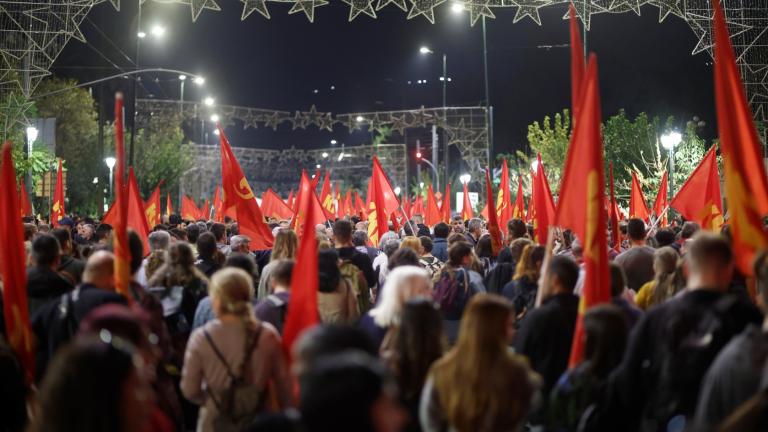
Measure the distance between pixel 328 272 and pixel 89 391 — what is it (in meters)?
4.92

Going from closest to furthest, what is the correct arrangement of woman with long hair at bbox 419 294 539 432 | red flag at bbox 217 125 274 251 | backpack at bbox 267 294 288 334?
woman with long hair at bbox 419 294 539 432 → backpack at bbox 267 294 288 334 → red flag at bbox 217 125 274 251

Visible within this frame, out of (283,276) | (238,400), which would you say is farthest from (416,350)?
(283,276)

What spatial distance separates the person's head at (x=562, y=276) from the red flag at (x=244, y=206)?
259 inches

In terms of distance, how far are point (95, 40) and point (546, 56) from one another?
27826 millimetres

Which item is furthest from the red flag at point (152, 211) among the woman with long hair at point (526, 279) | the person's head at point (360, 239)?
the woman with long hair at point (526, 279)

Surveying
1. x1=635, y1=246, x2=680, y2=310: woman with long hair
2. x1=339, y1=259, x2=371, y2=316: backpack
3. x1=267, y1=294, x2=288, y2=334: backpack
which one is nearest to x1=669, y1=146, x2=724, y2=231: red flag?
x1=635, y1=246, x2=680, y2=310: woman with long hair

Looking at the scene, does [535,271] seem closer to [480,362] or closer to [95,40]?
[480,362]

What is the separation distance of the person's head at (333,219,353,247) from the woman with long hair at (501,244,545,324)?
2.15 m

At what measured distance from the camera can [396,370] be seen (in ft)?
17.5

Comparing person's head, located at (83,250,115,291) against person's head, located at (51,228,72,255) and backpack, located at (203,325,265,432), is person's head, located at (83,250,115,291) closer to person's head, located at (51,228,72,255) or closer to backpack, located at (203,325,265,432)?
backpack, located at (203,325,265,432)

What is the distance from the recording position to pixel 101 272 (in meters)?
6.75

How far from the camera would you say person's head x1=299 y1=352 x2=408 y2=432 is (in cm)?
304

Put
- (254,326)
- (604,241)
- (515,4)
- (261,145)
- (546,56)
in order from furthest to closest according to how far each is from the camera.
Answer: (261,145) < (546,56) < (515,4) < (604,241) < (254,326)

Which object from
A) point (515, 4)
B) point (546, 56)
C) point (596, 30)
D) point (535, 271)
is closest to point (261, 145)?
point (546, 56)
